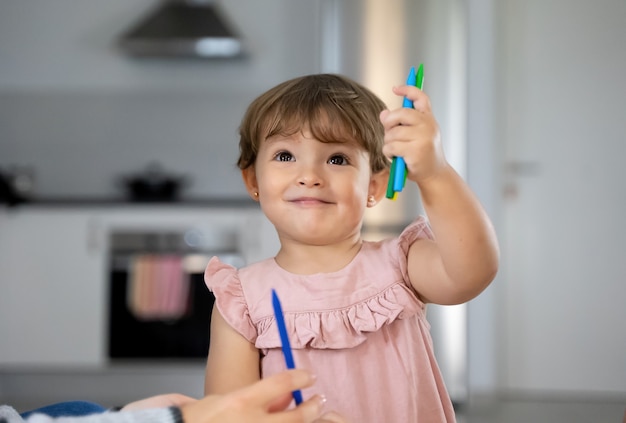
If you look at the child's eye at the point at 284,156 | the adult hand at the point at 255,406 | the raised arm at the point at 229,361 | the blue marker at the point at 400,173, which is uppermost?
the child's eye at the point at 284,156

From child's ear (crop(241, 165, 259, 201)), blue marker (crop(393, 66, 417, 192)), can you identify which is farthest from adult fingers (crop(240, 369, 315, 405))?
child's ear (crop(241, 165, 259, 201))

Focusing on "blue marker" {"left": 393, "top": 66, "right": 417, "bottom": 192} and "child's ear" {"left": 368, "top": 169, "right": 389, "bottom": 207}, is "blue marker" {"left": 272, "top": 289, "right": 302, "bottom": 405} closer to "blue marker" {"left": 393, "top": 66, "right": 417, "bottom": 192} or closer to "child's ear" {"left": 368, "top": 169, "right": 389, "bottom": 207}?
"blue marker" {"left": 393, "top": 66, "right": 417, "bottom": 192}

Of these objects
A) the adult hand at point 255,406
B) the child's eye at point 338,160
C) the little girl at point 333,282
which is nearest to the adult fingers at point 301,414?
the adult hand at point 255,406

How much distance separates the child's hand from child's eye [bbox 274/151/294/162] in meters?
0.25

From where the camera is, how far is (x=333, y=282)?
1041 mm

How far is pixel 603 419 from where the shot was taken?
3281 millimetres

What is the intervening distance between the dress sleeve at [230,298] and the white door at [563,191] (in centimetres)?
293

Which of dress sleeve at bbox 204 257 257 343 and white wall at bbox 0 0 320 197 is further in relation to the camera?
white wall at bbox 0 0 320 197

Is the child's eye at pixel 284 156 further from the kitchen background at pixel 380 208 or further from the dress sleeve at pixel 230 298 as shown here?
the kitchen background at pixel 380 208

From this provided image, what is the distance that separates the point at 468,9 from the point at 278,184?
2.79 m

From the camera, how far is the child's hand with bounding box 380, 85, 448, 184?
806 millimetres

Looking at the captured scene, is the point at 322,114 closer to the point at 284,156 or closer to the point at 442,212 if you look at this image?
the point at 284,156

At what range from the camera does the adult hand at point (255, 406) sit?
56cm

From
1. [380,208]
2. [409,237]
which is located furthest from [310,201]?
[380,208]
